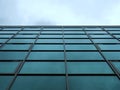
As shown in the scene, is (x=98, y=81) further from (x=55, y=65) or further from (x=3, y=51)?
(x=3, y=51)

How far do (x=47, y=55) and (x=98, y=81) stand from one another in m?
4.75

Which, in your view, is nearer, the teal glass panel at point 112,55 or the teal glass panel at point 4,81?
the teal glass panel at point 4,81

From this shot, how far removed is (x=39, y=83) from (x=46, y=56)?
3936mm

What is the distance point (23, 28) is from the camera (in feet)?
77.6

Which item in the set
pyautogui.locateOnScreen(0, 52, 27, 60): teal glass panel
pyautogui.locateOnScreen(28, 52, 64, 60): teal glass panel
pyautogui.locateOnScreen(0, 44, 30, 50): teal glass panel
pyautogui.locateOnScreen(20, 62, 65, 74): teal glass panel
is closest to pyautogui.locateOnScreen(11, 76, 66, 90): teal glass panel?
pyautogui.locateOnScreen(20, 62, 65, 74): teal glass panel

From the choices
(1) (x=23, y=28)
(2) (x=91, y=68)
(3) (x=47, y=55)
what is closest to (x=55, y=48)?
(3) (x=47, y=55)

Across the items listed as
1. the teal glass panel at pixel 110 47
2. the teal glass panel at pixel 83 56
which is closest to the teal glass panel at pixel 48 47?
the teal glass panel at pixel 83 56

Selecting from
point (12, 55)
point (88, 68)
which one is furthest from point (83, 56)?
point (12, 55)

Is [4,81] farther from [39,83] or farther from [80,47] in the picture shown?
[80,47]

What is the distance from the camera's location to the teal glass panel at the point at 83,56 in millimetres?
13492

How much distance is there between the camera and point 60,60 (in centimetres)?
1305

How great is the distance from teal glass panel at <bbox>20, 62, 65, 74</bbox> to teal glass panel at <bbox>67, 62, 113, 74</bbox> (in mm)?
514

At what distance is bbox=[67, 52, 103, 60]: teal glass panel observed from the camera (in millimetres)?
13492

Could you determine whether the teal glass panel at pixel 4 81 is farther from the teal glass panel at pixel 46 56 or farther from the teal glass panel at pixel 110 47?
the teal glass panel at pixel 110 47
